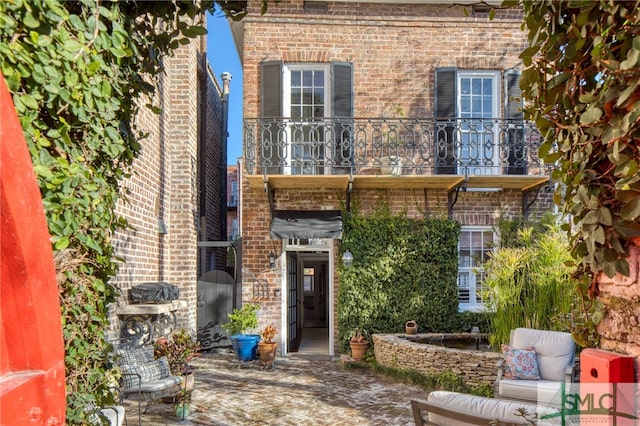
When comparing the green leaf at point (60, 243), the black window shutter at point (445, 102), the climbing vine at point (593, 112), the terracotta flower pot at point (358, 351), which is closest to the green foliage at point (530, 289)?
the terracotta flower pot at point (358, 351)

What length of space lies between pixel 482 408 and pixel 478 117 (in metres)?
7.68

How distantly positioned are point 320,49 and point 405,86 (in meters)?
1.91

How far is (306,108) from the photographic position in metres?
9.62

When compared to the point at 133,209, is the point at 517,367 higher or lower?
lower

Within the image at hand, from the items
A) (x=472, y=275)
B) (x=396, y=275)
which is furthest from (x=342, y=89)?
(x=472, y=275)

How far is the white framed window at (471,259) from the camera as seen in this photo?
31.1 feet

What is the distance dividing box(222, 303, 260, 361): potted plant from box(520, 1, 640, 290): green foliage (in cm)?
771

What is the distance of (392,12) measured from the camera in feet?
31.2

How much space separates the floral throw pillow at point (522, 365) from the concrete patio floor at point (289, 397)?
141cm

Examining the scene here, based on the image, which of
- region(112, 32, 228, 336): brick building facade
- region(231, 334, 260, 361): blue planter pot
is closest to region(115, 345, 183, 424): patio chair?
region(112, 32, 228, 336): brick building facade

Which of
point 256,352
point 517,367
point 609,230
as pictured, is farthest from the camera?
point 256,352

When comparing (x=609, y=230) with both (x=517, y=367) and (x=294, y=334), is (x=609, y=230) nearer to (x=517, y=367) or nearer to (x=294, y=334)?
(x=517, y=367)

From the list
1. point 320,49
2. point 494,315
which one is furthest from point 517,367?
point 320,49

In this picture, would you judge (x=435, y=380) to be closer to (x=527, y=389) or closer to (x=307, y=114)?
(x=527, y=389)
